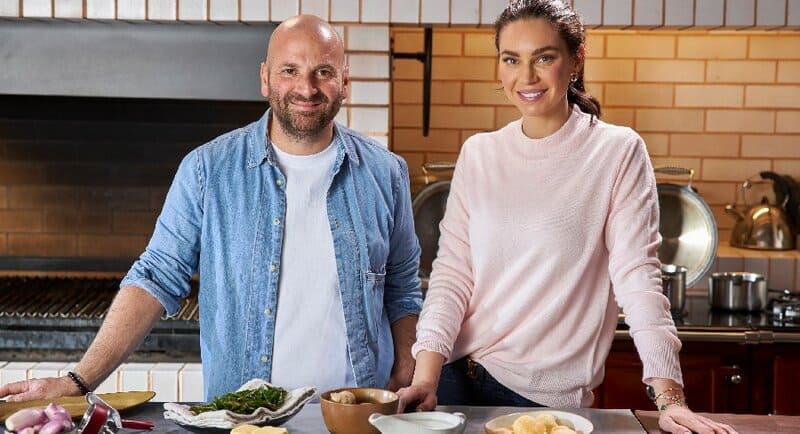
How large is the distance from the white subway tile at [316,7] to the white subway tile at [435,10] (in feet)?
1.05

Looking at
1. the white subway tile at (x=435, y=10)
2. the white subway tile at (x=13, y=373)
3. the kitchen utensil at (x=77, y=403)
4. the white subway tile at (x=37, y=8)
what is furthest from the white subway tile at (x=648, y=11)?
the white subway tile at (x=13, y=373)

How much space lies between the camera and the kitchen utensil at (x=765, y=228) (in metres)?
4.17

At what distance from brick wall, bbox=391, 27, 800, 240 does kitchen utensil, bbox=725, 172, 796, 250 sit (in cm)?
25

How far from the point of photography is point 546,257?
210 centimetres

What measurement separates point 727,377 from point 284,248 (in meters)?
1.87

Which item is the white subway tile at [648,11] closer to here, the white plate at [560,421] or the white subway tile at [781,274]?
the white subway tile at [781,274]

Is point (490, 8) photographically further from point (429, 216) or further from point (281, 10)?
point (429, 216)

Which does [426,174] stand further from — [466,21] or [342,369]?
[342,369]

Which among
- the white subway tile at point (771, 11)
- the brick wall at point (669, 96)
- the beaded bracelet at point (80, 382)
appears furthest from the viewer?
the brick wall at point (669, 96)

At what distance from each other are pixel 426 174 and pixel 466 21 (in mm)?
695

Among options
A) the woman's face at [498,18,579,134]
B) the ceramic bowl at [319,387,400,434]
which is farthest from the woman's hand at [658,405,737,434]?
the woman's face at [498,18,579,134]

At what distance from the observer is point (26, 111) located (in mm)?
3943

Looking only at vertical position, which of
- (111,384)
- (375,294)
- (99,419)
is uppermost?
(375,294)

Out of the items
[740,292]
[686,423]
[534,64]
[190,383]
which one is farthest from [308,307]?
[740,292]
